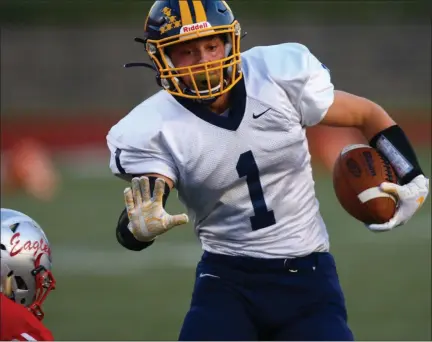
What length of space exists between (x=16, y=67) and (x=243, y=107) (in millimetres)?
12798

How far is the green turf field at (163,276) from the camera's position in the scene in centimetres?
527

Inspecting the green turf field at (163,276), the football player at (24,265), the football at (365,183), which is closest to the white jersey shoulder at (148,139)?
the football player at (24,265)

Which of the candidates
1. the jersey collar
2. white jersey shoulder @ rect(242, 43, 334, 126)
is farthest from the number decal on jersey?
white jersey shoulder @ rect(242, 43, 334, 126)

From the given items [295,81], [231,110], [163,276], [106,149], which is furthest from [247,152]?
[106,149]

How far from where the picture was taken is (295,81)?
3.30 meters

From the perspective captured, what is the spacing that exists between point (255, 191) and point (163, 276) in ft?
10.8

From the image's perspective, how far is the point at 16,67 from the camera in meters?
15.6

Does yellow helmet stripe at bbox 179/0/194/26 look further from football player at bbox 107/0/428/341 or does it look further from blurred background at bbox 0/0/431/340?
blurred background at bbox 0/0/431/340

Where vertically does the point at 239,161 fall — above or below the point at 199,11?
below

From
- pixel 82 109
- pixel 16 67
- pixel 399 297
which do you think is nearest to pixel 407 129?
pixel 82 109

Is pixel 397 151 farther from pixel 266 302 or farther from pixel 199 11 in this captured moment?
pixel 199 11

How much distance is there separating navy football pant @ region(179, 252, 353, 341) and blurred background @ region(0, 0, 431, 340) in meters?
0.57

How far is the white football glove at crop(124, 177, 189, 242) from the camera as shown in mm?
3043

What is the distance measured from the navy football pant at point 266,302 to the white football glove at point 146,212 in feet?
0.94
